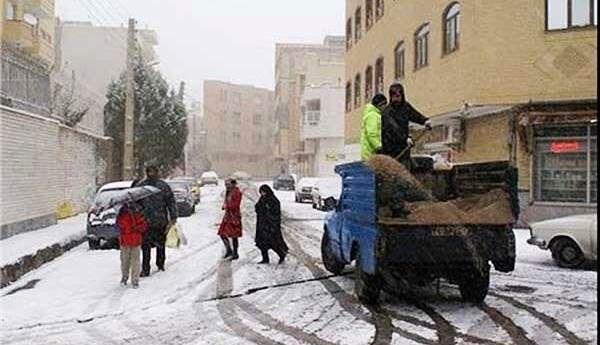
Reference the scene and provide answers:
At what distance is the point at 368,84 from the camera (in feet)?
114

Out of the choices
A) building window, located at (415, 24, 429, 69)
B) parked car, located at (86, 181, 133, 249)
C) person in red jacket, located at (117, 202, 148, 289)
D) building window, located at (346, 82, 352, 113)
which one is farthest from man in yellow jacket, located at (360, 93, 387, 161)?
building window, located at (346, 82, 352, 113)

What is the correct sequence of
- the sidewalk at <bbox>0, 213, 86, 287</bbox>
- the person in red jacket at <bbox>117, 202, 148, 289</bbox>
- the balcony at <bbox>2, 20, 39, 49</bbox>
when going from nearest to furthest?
1. the person in red jacket at <bbox>117, 202, 148, 289</bbox>
2. the sidewalk at <bbox>0, 213, 86, 287</bbox>
3. the balcony at <bbox>2, 20, 39, 49</bbox>

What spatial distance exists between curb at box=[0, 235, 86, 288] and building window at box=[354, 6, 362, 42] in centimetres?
2469

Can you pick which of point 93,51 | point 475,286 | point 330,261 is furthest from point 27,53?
point 93,51

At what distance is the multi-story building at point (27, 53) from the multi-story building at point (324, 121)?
939 inches

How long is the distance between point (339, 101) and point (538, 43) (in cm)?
3881

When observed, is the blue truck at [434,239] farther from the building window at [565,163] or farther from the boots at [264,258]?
the building window at [565,163]

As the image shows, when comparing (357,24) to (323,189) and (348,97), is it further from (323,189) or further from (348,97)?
(323,189)

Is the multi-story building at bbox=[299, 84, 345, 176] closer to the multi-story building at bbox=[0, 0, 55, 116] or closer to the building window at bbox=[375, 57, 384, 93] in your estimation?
the building window at bbox=[375, 57, 384, 93]

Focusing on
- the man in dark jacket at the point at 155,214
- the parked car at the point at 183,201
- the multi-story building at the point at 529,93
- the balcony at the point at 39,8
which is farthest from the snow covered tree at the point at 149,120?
the man in dark jacket at the point at 155,214

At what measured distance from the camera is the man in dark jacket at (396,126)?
9.27 meters

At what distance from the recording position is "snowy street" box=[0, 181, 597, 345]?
24.5ft

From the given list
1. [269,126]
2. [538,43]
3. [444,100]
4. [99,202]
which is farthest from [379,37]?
[269,126]

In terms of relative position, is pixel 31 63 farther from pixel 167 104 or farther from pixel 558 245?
pixel 558 245
